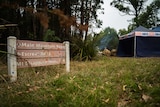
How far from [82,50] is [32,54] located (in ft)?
10.8

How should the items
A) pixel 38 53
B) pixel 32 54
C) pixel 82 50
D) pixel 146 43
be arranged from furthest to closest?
pixel 146 43
pixel 82 50
pixel 38 53
pixel 32 54

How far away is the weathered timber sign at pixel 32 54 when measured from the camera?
9.46 feet

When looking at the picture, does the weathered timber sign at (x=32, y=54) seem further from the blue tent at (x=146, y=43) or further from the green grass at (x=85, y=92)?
the blue tent at (x=146, y=43)

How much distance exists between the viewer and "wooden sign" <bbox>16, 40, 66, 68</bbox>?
3057 millimetres

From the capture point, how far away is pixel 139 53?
31.9ft

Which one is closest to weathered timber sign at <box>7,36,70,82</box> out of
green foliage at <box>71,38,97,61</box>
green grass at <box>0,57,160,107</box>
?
green grass at <box>0,57,160,107</box>

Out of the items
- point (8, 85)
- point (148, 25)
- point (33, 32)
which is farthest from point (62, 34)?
point (148, 25)

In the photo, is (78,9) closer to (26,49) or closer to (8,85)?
(26,49)

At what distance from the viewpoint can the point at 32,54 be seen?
3268 mm

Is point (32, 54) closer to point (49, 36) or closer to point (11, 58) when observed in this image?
point (11, 58)

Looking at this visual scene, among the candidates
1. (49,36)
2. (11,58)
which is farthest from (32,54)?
(49,36)

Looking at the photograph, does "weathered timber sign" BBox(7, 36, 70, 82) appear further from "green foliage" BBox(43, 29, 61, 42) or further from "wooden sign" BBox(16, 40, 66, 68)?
"green foliage" BBox(43, 29, 61, 42)

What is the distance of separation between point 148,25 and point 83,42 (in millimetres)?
14428

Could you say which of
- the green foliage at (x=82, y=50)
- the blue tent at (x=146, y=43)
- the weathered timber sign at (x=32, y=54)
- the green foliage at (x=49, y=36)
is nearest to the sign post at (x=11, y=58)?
the weathered timber sign at (x=32, y=54)
